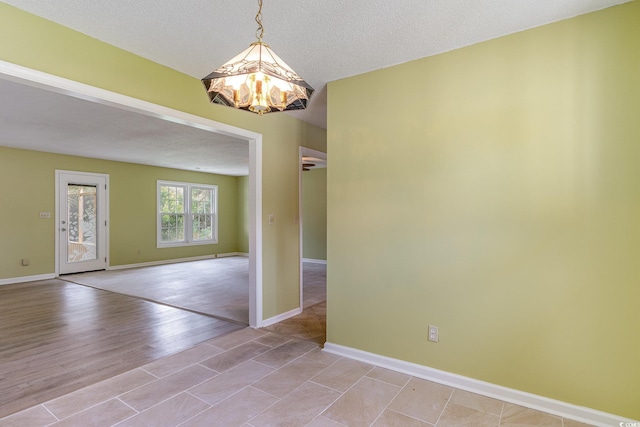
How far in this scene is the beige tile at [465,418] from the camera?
197 cm

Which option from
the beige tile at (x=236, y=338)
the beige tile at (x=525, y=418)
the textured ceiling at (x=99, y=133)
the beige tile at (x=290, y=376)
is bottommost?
the beige tile at (x=525, y=418)

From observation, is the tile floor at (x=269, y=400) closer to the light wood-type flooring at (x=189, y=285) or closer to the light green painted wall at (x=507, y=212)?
the light green painted wall at (x=507, y=212)

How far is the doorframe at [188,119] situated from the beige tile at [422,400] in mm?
1809

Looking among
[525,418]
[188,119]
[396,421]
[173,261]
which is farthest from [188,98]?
[173,261]

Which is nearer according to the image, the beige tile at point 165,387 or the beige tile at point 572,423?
the beige tile at point 572,423

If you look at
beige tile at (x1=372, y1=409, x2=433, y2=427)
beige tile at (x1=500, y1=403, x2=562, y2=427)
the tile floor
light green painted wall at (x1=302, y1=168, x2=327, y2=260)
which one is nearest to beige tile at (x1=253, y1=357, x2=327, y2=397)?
the tile floor

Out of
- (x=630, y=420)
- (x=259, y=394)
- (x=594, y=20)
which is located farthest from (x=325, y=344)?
(x=594, y=20)

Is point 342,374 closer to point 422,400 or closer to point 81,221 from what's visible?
point 422,400

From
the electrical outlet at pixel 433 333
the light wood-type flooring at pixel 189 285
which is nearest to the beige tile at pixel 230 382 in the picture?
the light wood-type flooring at pixel 189 285

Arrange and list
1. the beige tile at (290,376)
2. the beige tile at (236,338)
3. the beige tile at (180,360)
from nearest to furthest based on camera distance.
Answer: the beige tile at (290,376)
the beige tile at (180,360)
the beige tile at (236,338)

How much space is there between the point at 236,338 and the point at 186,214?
21.6ft

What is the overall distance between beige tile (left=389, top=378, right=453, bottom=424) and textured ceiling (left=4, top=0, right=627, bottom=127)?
2.51 meters

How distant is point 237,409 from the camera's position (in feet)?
6.91

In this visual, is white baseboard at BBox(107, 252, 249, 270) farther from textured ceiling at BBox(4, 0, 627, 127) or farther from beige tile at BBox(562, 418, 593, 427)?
beige tile at BBox(562, 418, 593, 427)
